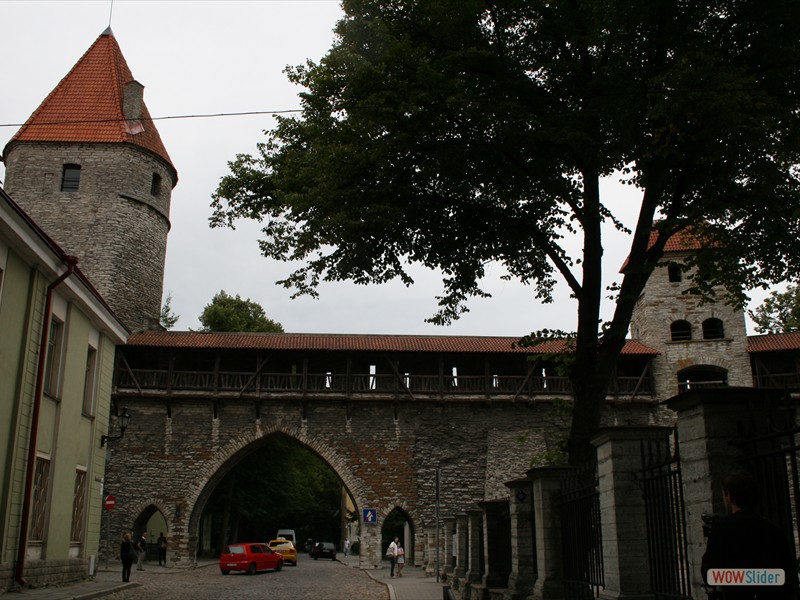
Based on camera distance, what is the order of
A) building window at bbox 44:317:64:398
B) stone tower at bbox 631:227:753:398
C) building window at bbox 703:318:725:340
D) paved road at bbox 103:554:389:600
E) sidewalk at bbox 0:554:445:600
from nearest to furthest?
sidewalk at bbox 0:554:445:600 < building window at bbox 44:317:64:398 < paved road at bbox 103:554:389:600 < stone tower at bbox 631:227:753:398 < building window at bbox 703:318:725:340

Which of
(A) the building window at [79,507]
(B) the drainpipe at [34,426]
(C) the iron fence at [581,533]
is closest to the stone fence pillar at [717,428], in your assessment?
(C) the iron fence at [581,533]

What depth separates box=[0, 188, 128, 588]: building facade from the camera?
1163 centimetres

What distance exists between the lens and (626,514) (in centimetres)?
611

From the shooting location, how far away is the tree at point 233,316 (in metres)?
38.3

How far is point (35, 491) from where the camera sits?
511 inches

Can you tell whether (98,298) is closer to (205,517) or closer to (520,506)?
(520,506)

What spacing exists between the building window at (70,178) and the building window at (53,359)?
57.5 ft

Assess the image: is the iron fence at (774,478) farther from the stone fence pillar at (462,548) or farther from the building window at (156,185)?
the building window at (156,185)

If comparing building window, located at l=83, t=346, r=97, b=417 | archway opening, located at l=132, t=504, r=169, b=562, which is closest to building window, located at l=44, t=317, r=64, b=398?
building window, located at l=83, t=346, r=97, b=417

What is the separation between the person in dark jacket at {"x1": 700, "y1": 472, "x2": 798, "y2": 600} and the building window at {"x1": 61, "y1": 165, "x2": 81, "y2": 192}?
1199 inches

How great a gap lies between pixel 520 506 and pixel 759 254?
459 centimetres

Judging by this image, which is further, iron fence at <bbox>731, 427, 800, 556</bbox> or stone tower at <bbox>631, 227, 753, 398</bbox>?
stone tower at <bbox>631, 227, 753, 398</bbox>

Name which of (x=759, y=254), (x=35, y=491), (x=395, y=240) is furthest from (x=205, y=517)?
(x=759, y=254)

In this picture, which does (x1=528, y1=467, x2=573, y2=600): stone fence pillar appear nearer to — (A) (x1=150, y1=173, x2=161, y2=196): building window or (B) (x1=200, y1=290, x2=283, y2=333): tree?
(A) (x1=150, y1=173, x2=161, y2=196): building window
